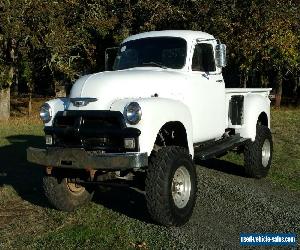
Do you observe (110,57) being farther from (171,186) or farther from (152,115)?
(171,186)

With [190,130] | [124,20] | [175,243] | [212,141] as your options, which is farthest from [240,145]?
[124,20]

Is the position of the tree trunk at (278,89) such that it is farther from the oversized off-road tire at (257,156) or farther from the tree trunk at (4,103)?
the oversized off-road tire at (257,156)

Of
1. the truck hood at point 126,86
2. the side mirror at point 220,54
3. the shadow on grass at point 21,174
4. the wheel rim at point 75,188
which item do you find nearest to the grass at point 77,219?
the shadow on grass at point 21,174

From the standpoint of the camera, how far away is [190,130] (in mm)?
6469

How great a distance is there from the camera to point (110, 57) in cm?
848

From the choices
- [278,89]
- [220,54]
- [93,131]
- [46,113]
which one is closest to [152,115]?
[93,131]

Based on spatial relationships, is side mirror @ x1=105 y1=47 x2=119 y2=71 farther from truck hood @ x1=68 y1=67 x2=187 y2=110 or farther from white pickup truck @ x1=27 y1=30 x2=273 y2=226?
truck hood @ x1=68 y1=67 x2=187 y2=110

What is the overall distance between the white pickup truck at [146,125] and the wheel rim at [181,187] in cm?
1

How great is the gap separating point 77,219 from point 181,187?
4.77 feet

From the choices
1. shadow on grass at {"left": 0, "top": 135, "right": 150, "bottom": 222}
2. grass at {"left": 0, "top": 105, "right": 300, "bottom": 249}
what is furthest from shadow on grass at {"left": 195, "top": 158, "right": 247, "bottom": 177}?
shadow on grass at {"left": 0, "top": 135, "right": 150, "bottom": 222}

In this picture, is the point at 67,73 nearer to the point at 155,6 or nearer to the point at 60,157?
the point at 155,6

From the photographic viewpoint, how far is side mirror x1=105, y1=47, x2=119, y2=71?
817cm

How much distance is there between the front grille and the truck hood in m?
0.15

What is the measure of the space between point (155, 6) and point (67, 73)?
188 inches
